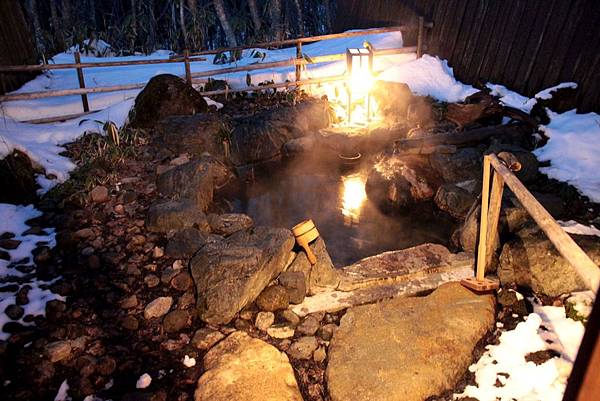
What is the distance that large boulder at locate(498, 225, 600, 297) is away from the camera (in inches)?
146

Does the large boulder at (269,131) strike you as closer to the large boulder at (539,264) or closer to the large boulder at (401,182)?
the large boulder at (401,182)

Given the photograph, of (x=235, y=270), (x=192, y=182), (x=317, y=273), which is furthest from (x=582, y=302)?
(x=192, y=182)

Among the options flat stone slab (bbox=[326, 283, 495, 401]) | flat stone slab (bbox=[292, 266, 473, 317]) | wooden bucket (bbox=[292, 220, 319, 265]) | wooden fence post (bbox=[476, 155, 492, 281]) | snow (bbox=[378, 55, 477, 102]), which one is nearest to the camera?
flat stone slab (bbox=[326, 283, 495, 401])

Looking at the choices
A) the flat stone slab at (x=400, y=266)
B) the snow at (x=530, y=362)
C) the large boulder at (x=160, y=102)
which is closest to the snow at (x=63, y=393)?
the flat stone slab at (x=400, y=266)

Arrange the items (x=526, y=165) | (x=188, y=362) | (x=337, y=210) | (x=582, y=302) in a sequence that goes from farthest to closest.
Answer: (x=337, y=210) < (x=526, y=165) < (x=582, y=302) < (x=188, y=362)

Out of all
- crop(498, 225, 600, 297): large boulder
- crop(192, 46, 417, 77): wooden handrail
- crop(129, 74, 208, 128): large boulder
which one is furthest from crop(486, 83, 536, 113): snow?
crop(129, 74, 208, 128): large boulder

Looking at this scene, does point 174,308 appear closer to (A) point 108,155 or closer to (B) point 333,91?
(A) point 108,155

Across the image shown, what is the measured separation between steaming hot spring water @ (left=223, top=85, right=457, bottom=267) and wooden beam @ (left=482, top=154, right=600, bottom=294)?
2236mm

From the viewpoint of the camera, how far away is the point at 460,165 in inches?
257

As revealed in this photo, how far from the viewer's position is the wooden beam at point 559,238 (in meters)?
2.03

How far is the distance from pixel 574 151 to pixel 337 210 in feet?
12.1

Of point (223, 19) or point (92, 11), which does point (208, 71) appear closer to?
point (223, 19)

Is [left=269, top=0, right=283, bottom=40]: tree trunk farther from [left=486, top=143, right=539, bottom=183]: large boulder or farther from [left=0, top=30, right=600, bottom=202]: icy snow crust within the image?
[left=486, top=143, right=539, bottom=183]: large boulder

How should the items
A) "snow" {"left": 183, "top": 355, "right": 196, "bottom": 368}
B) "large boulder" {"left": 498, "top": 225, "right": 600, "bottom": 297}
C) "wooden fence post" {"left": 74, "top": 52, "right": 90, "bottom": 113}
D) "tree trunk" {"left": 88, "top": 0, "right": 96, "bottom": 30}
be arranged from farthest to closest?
"tree trunk" {"left": 88, "top": 0, "right": 96, "bottom": 30} → "wooden fence post" {"left": 74, "top": 52, "right": 90, "bottom": 113} → "large boulder" {"left": 498, "top": 225, "right": 600, "bottom": 297} → "snow" {"left": 183, "top": 355, "right": 196, "bottom": 368}
